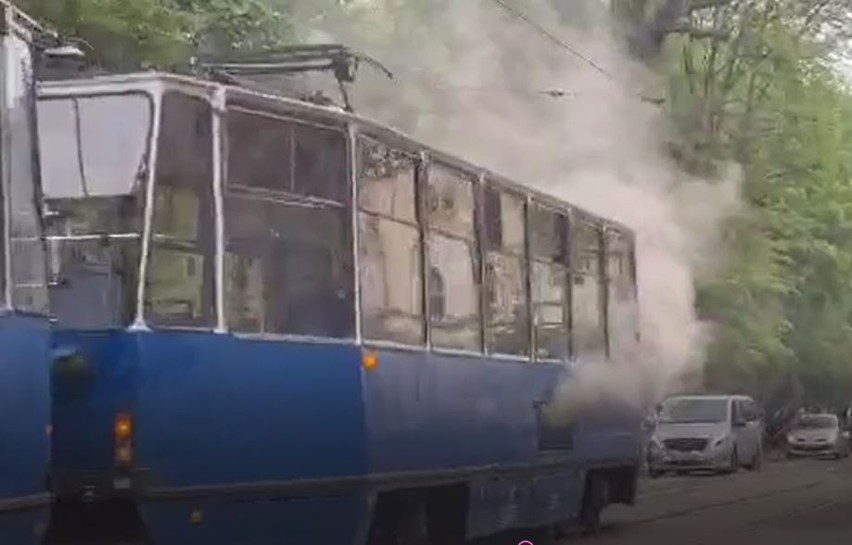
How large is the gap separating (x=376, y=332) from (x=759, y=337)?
26.4 meters

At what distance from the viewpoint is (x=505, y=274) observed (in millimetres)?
14430

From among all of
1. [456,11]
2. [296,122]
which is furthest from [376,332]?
[456,11]

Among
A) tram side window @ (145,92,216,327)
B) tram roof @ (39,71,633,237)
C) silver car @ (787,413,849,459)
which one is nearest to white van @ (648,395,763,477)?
silver car @ (787,413,849,459)

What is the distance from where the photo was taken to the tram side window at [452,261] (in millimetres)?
12734

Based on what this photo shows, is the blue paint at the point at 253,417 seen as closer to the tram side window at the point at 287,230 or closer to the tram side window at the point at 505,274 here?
the tram side window at the point at 287,230

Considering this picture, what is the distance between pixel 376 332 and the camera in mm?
11445

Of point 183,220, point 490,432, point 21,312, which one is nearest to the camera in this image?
point 21,312

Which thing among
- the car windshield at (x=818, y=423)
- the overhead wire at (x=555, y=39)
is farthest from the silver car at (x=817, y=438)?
the overhead wire at (x=555, y=39)

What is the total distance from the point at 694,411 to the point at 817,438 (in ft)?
Answer: 37.5

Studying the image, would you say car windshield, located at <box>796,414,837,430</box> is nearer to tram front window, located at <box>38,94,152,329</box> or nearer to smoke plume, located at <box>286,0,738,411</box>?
smoke plume, located at <box>286,0,738,411</box>

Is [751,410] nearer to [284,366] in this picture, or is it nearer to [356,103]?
[356,103]

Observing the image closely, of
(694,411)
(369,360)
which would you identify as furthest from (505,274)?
(694,411)

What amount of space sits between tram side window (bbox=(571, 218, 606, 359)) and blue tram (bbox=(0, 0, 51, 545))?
867 cm

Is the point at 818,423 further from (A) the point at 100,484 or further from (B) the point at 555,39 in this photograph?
(A) the point at 100,484
